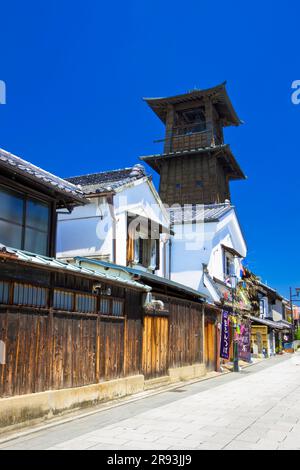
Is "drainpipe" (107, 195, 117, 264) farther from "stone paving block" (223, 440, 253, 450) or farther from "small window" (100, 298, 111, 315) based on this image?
"stone paving block" (223, 440, 253, 450)

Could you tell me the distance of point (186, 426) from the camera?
927 centimetres

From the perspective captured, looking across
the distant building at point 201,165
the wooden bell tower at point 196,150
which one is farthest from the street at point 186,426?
the wooden bell tower at point 196,150

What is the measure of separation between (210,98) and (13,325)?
39.4 m

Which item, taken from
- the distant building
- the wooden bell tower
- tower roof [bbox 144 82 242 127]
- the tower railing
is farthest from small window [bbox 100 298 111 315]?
tower roof [bbox 144 82 242 127]

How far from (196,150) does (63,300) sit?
1326 inches

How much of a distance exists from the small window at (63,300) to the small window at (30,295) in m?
0.43

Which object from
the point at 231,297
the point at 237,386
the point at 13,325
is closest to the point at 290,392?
the point at 237,386

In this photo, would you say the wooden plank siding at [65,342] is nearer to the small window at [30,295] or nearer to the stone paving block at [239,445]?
the small window at [30,295]

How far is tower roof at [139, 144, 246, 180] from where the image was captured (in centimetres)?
4203

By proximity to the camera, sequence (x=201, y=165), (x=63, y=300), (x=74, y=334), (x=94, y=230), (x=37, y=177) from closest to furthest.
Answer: (x=63, y=300), (x=74, y=334), (x=37, y=177), (x=94, y=230), (x=201, y=165)

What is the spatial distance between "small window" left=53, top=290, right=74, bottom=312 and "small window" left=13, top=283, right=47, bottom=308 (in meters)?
0.43

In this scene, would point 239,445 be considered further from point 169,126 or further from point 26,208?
point 169,126

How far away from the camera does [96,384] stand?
38.9ft

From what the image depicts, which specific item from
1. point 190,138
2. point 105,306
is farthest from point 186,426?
point 190,138
